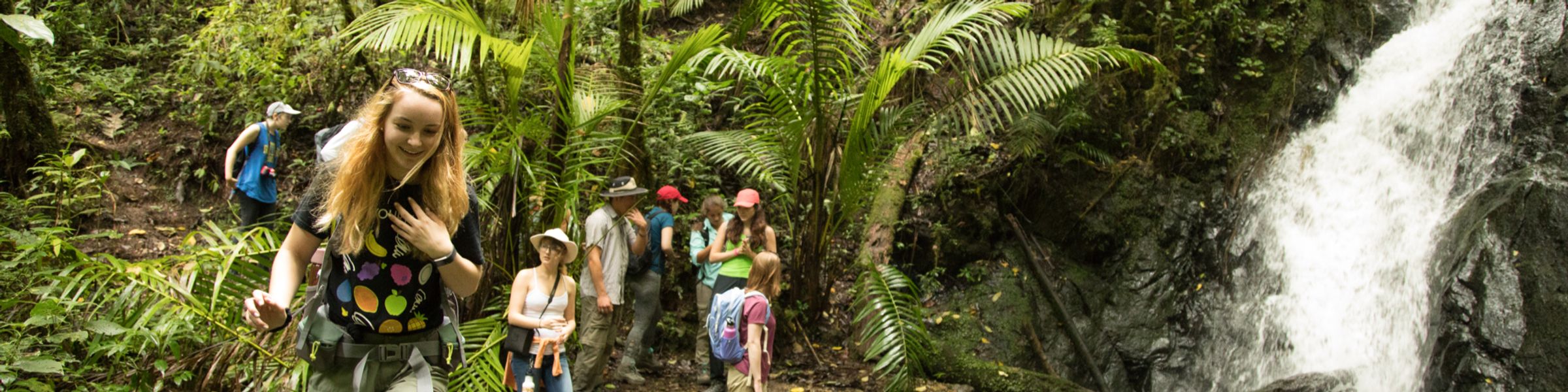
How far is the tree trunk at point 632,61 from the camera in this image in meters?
6.53

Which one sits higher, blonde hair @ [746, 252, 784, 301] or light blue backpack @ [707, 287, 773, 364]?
blonde hair @ [746, 252, 784, 301]

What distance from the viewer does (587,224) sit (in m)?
5.91

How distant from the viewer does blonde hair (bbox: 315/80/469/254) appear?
228 cm

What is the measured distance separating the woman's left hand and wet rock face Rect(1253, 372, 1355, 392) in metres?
6.61

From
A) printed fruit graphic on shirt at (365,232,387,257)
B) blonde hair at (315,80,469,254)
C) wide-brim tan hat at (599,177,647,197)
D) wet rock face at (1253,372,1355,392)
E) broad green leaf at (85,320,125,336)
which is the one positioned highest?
blonde hair at (315,80,469,254)

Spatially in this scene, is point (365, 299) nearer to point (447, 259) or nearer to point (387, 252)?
point (387, 252)

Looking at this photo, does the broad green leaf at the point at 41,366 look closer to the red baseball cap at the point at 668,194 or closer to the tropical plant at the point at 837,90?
the tropical plant at the point at 837,90

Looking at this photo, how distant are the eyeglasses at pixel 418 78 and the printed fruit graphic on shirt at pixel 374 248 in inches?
15.7

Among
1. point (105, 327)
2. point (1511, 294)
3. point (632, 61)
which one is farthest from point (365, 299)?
point (1511, 294)

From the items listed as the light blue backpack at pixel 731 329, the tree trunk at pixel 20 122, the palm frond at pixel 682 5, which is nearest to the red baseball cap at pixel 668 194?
the light blue backpack at pixel 731 329

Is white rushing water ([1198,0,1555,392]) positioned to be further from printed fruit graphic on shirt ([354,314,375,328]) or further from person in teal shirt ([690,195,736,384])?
printed fruit graphic on shirt ([354,314,375,328])

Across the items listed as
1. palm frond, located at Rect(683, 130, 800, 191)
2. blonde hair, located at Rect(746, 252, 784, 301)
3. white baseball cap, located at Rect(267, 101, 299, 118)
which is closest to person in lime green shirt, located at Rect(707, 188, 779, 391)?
palm frond, located at Rect(683, 130, 800, 191)

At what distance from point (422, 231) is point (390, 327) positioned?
360 mm

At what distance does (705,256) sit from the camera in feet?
21.3
